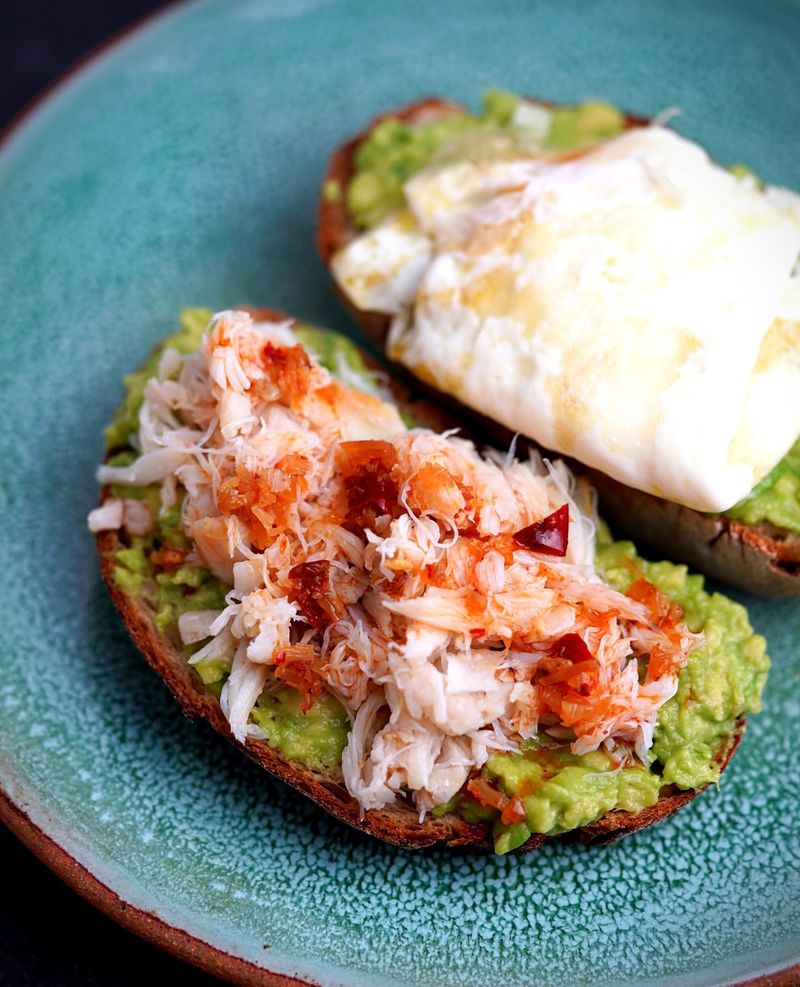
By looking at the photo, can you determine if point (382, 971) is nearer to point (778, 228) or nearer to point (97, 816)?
point (97, 816)

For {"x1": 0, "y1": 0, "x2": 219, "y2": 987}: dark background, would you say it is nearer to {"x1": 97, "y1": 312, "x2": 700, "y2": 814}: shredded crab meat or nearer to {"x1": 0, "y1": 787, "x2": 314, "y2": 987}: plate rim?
{"x1": 0, "y1": 787, "x2": 314, "y2": 987}: plate rim

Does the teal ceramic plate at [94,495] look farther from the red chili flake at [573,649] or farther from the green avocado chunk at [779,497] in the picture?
the red chili flake at [573,649]

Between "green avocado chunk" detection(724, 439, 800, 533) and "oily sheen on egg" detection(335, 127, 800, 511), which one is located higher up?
"oily sheen on egg" detection(335, 127, 800, 511)

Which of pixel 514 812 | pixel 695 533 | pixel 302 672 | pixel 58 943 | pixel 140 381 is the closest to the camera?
pixel 514 812

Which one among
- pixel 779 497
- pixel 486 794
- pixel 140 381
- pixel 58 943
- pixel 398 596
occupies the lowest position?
pixel 58 943

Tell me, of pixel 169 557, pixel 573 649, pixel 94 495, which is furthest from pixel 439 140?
pixel 573 649

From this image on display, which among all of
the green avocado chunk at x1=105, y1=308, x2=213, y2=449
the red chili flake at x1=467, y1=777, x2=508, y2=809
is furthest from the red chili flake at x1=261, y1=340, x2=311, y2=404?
the red chili flake at x1=467, y1=777, x2=508, y2=809

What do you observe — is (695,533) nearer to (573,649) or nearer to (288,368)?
(573,649)

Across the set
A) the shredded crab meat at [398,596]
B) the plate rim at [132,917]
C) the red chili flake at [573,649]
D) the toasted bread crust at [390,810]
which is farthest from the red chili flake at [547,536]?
the plate rim at [132,917]
